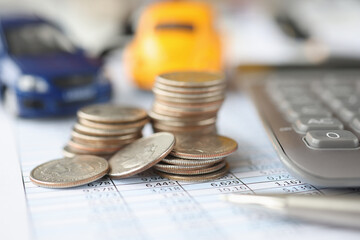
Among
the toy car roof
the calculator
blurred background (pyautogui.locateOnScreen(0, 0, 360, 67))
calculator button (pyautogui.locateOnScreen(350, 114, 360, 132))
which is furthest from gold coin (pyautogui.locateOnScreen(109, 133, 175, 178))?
blurred background (pyautogui.locateOnScreen(0, 0, 360, 67))

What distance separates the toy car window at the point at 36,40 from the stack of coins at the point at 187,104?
38cm

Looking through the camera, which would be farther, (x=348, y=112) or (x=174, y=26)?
(x=174, y=26)

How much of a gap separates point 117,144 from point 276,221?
27cm

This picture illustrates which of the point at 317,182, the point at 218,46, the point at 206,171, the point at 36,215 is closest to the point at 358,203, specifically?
the point at 317,182

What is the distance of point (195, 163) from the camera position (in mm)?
542

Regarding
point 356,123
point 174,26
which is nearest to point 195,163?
point 356,123

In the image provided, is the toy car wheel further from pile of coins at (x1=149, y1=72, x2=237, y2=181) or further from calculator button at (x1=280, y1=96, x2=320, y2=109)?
calculator button at (x1=280, y1=96, x2=320, y2=109)

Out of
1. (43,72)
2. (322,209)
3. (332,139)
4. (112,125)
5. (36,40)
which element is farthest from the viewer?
(36,40)

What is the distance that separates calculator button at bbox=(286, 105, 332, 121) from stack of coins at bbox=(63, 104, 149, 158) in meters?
0.22

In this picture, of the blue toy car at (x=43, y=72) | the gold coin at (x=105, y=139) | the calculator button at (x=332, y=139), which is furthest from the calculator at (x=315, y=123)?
the blue toy car at (x=43, y=72)

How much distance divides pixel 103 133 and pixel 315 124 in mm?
296

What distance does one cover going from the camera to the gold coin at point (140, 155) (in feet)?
1.73

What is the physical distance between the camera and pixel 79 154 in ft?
2.04

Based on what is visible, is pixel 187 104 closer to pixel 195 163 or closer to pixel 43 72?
pixel 195 163
